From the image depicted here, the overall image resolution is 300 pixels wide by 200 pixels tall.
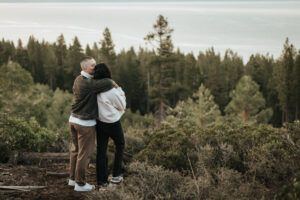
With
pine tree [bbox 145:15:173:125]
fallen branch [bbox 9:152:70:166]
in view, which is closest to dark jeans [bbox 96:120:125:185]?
fallen branch [bbox 9:152:70:166]

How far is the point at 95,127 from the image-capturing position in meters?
5.21

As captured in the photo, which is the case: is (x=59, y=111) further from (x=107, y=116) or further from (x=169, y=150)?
(x=107, y=116)

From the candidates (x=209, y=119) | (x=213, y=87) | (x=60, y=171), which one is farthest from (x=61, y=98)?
(x=60, y=171)

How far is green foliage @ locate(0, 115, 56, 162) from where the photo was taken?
7.18 meters

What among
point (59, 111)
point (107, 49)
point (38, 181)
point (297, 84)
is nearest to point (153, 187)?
point (38, 181)

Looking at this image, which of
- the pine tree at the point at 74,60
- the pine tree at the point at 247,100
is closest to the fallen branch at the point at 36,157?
the pine tree at the point at 247,100

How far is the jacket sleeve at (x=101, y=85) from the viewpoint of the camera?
16.0 feet

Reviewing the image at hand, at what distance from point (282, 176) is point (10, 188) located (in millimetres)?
4477

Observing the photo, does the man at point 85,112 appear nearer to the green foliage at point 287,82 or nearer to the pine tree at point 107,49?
the pine tree at point 107,49

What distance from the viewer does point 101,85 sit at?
16.0 feet

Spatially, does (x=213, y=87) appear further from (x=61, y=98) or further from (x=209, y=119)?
(x=61, y=98)

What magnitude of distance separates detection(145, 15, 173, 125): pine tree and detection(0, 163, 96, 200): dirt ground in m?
31.7

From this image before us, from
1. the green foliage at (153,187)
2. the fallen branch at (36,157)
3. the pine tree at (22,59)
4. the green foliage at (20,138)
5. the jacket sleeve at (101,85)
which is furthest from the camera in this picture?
the pine tree at (22,59)

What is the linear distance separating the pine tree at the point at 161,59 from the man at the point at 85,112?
32879 millimetres
